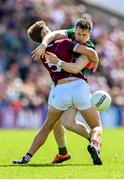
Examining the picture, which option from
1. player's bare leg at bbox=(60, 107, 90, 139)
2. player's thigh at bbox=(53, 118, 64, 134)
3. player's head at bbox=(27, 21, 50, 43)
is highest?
player's head at bbox=(27, 21, 50, 43)

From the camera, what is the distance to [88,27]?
40.9 ft

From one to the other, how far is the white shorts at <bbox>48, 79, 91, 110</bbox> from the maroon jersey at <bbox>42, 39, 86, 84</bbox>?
0.14m

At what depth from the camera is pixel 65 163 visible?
13.3 m

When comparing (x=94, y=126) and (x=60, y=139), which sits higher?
(x=94, y=126)

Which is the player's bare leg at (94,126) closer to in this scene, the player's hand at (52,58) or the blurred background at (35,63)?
the player's hand at (52,58)

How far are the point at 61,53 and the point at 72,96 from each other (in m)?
0.70

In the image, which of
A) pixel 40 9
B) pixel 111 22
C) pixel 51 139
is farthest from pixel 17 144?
pixel 111 22

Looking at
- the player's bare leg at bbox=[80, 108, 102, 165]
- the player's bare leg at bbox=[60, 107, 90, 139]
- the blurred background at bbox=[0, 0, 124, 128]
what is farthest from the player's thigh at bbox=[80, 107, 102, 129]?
the blurred background at bbox=[0, 0, 124, 128]

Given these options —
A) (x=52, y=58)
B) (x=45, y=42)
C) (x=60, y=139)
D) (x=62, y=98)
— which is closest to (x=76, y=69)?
(x=52, y=58)

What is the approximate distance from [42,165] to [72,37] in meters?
2.10

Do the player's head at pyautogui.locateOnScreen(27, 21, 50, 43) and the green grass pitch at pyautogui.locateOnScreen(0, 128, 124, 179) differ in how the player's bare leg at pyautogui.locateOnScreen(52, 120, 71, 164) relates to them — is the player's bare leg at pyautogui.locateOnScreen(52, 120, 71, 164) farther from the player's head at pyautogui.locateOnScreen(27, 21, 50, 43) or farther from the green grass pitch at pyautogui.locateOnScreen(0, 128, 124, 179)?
the player's head at pyautogui.locateOnScreen(27, 21, 50, 43)

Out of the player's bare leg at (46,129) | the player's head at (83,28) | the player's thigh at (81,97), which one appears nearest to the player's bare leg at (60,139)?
the player's bare leg at (46,129)

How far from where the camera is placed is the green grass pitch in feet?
36.4

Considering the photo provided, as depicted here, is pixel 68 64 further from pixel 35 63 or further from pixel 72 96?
pixel 35 63
